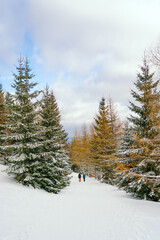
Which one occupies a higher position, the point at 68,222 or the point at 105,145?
the point at 105,145

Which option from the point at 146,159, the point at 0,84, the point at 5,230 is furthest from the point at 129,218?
the point at 0,84

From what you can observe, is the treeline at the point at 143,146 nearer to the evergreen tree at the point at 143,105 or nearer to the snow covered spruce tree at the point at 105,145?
the evergreen tree at the point at 143,105

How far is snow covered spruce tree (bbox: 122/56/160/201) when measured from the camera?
10008 mm

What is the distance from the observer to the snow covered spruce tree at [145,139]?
10.0 m

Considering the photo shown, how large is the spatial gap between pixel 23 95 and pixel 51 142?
510cm

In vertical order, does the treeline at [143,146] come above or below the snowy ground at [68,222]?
above

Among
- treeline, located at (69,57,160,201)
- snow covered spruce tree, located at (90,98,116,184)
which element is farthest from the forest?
snow covered spruce tree, located at (90,98,116,184)

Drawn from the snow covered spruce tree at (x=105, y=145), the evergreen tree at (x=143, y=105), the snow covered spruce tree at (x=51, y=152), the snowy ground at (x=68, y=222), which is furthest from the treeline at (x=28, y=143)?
the snow covered spruce tree at (x=105, y=145)

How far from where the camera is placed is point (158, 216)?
23.4 feet

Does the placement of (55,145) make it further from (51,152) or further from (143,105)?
(143,105)

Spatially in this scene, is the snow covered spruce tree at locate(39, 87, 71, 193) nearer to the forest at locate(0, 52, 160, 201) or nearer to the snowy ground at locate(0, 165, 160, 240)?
the forest at locate(0, 52, 160, 201)

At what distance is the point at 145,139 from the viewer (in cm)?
984

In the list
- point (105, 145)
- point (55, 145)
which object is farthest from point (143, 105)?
point (105, 145)

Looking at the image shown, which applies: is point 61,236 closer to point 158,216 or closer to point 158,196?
point 158,216
